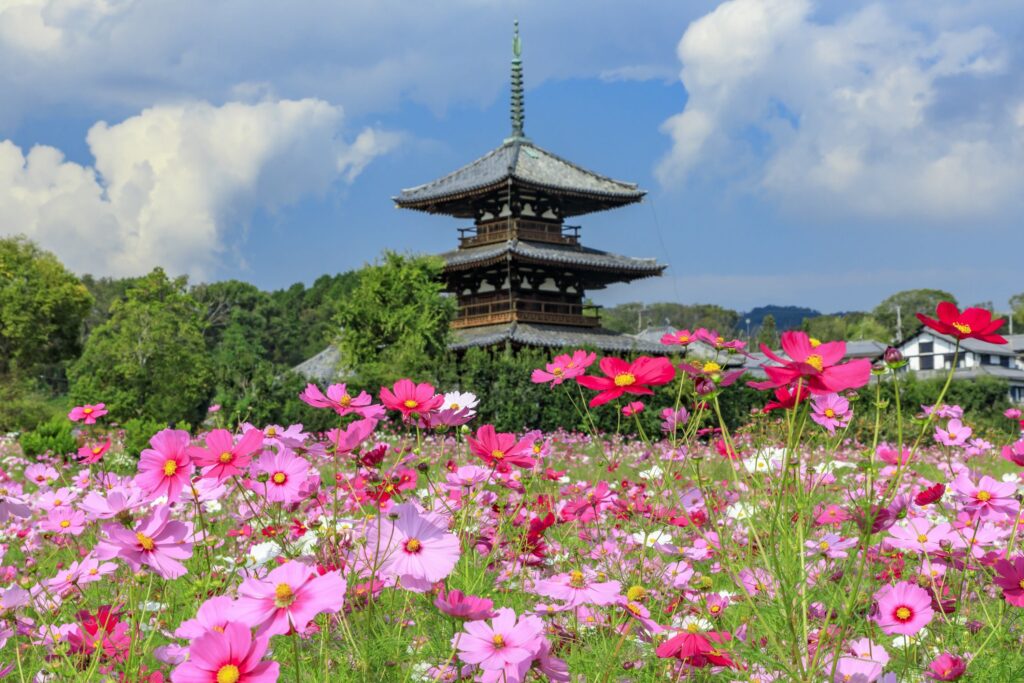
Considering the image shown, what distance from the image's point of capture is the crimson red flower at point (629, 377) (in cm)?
155

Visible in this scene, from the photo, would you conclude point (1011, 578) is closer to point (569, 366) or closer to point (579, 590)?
point (579, 590)

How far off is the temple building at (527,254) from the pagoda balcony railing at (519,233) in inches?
1.1

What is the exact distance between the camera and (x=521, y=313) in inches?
936

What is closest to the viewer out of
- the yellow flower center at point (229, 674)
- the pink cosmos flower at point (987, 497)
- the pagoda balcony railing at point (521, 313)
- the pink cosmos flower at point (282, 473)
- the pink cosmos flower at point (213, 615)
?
the yellow flower center at point (229, 674)

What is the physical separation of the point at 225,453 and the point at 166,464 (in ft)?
0.39

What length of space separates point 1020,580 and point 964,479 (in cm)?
40

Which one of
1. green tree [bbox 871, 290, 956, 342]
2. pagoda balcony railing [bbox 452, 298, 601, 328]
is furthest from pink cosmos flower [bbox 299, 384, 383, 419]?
green tree [bbox 871, 290, 956, 342]

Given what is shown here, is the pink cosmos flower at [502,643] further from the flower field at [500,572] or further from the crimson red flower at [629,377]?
the crimson red flower at [629,377]

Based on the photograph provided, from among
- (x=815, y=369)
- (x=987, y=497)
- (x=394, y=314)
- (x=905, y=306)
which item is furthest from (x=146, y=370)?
(x=905, y=306)

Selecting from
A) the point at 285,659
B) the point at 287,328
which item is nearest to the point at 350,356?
the point at 285,659

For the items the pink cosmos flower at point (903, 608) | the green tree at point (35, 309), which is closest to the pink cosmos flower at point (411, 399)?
the pink cosmos flower at point (903, 608)

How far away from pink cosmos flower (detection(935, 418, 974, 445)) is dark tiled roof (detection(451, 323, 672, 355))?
735 inches

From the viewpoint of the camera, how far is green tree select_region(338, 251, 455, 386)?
20.2m

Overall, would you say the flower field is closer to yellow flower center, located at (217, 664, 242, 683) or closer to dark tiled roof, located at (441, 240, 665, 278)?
yellow flower center, located at (217, 664, 242, 683)
